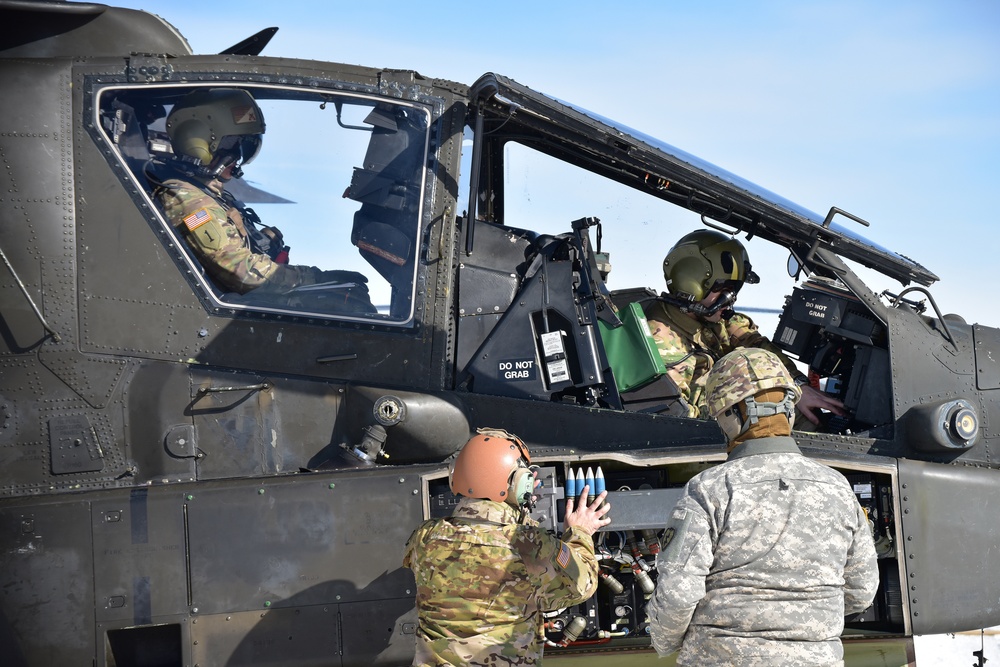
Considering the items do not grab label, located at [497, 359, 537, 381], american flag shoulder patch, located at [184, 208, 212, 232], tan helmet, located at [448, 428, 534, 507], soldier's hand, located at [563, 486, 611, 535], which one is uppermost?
american flag shoulder patch, located at [184, 208, 212, 232]

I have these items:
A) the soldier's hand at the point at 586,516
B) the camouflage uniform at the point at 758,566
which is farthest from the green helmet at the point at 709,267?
the camouflage uniform at the point at 758,566

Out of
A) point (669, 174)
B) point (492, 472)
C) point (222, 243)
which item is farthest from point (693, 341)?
point (222, 243)

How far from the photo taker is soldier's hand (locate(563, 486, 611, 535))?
4.22 meters

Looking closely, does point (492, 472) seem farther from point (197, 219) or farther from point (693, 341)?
point (693, 341)

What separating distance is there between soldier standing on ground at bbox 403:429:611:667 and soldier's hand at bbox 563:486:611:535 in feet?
0.58

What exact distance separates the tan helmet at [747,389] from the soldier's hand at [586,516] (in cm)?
78

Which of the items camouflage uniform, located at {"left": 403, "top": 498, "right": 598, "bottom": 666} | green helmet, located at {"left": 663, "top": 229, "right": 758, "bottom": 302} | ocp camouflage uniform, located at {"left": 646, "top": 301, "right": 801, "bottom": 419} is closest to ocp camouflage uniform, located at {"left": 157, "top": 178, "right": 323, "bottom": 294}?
camouflage uniform, located at {"left": 403, "top": 498, "right": 598, "bottom": 666}

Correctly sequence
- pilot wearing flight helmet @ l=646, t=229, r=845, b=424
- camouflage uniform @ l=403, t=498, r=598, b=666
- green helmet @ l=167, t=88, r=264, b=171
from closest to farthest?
camouflage uniform @ l=403, t=498, r=598, b=666, green helmet @ l=167, t=88, r=264, b=171, pilot wearing flight helmet @ l=646, t=229, r=845, b=424

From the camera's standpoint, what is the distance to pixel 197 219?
505cm

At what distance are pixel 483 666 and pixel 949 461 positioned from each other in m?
2.71

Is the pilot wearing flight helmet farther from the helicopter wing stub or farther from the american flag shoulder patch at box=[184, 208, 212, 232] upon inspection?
the american flag shoulder patch at box=[184, 208, 212, 232]

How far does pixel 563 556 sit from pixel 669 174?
7.45ft

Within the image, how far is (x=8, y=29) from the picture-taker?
5.07 meters

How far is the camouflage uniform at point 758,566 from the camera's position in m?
3.38
